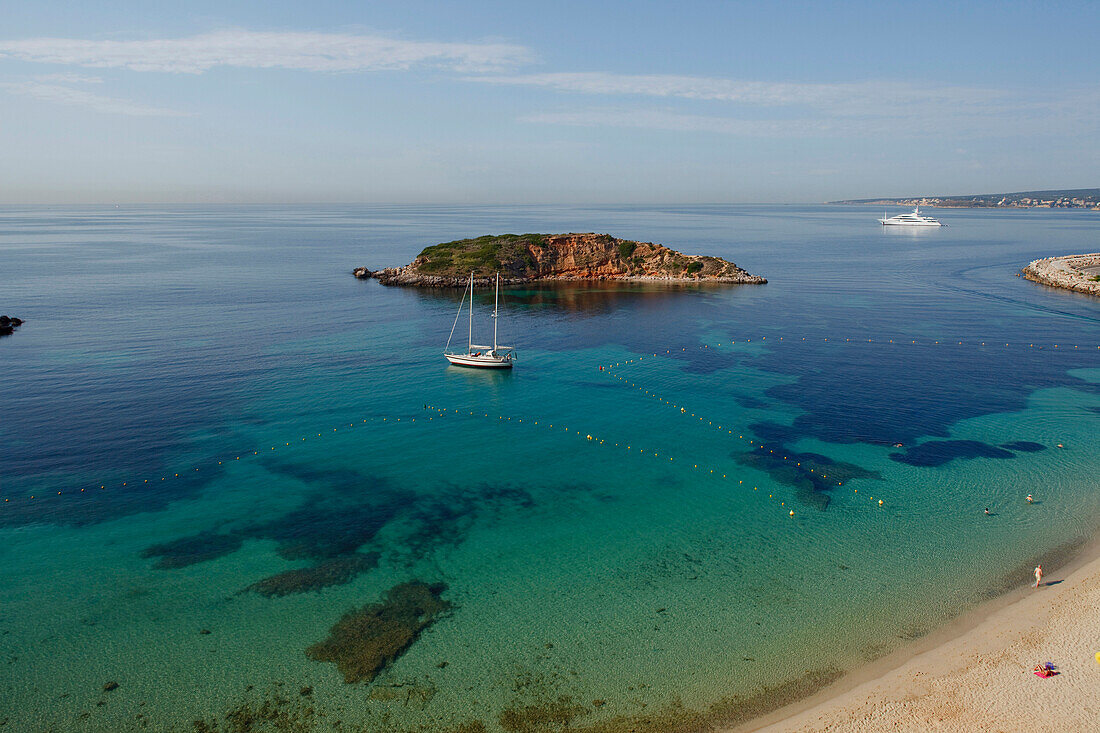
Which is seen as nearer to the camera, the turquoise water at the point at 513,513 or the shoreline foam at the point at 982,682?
the shoreline foam at the point at 982,682

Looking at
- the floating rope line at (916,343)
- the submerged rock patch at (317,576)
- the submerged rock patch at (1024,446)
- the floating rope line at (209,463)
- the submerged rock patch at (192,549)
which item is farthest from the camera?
the floating rope line at (916,343)

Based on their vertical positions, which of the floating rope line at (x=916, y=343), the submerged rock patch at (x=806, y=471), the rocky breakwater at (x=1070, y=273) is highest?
→ the rocky breakwater at (x=1070, y=273)

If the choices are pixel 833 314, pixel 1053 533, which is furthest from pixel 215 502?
pixel 833 314

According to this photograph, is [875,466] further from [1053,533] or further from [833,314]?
[833,314]

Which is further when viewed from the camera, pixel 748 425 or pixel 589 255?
pixel 589 255

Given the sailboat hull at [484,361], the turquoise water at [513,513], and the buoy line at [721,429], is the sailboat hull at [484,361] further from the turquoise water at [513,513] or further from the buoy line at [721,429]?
the buoy line at [721,429]

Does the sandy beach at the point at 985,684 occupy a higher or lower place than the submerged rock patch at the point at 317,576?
lower

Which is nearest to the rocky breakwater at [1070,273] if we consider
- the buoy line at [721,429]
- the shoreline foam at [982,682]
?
the buoy line at [721,429]
